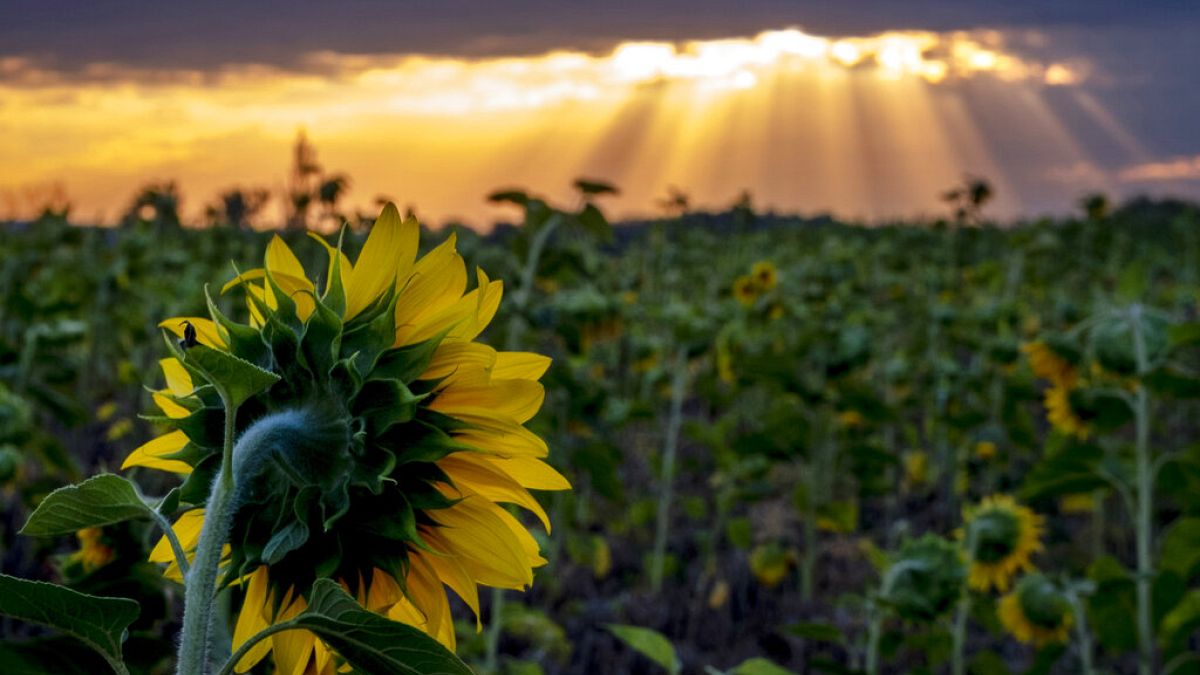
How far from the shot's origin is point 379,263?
2.47 feet

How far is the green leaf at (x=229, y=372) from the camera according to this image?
1.98 feet

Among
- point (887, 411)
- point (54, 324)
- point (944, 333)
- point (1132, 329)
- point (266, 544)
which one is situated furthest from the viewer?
point (944, 333)

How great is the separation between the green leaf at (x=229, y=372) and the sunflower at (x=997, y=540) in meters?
2.10

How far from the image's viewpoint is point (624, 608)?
3.82m

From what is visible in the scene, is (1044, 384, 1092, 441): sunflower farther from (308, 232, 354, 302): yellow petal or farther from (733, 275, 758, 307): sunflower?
(308, 232, 354, 302): yellow petal

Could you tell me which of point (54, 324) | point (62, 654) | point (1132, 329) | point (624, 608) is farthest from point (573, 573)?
point (62, 654)

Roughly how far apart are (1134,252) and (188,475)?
471 inches

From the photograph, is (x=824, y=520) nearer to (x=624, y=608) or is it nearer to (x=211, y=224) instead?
(x=624, y=608)

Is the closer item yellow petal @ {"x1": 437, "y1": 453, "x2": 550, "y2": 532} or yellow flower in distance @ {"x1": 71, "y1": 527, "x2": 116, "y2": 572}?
yellow petal @ {"x1": 437, "y1": 453, "x2": 550, "y2": 532}

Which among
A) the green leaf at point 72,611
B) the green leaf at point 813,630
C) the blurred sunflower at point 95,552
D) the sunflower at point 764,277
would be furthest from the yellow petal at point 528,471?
the sunflower at point 764,277

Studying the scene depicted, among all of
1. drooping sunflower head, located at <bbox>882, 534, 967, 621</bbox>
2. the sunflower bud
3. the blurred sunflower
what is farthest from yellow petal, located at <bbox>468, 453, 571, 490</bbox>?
the sunflower bud

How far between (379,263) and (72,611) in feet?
0.85

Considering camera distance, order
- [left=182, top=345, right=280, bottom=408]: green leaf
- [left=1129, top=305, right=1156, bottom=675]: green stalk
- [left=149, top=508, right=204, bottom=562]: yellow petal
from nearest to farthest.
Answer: [left=182, top=345, right=280, bottom=408]: green leaf, [left=149, top=508, right=204, bottom=562]: yellow petal, [left=1129, top=305, right=1156, bottom=675]: green stalk

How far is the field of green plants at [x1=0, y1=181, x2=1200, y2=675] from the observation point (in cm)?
70
